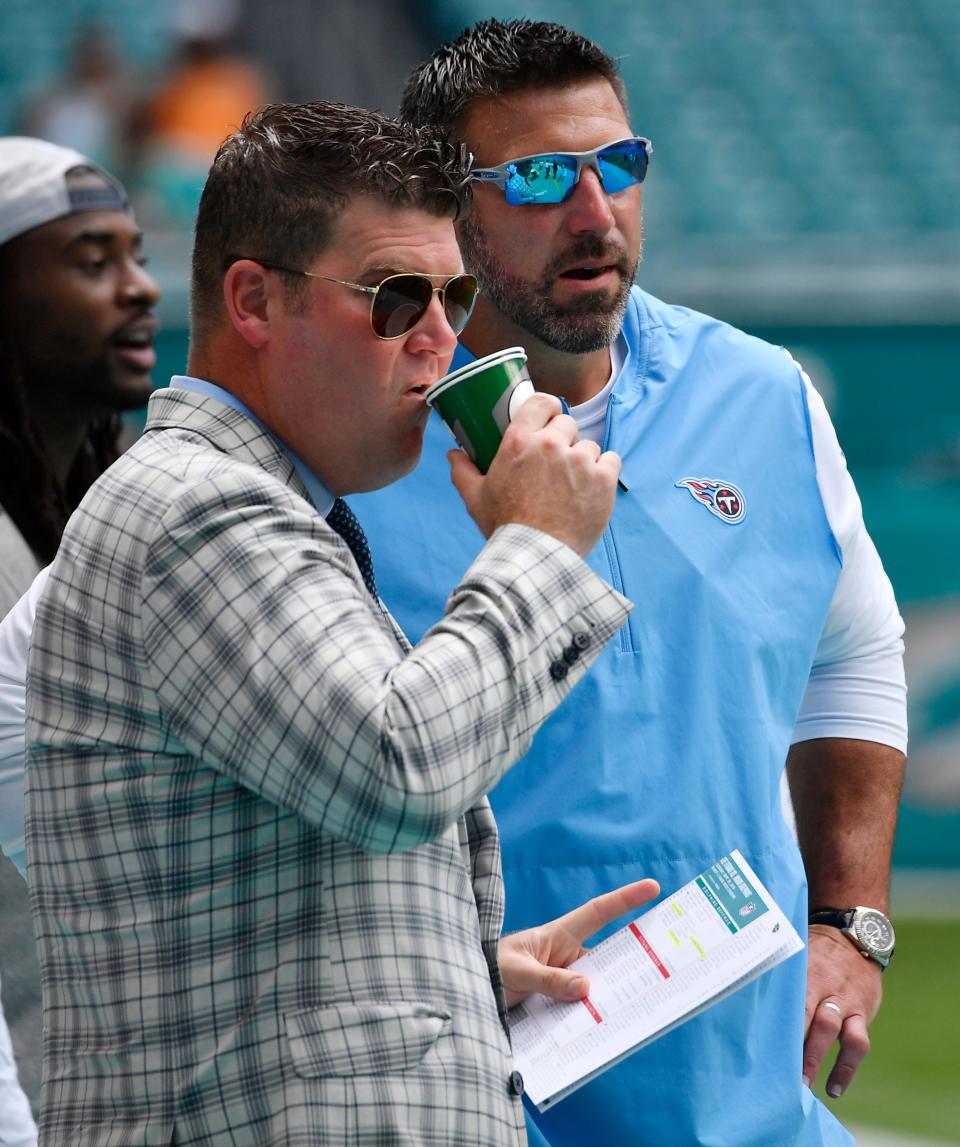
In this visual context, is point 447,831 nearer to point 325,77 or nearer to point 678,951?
point 678,951

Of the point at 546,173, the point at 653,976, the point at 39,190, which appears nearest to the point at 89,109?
the point at 39,190

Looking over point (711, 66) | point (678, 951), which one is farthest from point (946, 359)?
point (678, 951)

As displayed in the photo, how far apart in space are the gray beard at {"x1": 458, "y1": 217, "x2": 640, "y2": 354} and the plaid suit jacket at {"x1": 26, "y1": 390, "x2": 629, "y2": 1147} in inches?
32.8

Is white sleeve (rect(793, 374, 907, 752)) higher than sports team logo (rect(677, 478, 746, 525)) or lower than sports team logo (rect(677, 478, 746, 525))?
lower

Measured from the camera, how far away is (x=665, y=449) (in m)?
2.42

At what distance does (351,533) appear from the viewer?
1.96 meters

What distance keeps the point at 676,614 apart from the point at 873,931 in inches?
23.6

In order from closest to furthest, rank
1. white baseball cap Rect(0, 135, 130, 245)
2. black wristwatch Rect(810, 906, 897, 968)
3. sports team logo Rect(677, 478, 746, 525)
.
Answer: sports team logo Rect(677, 478, 746, 525), black wristwatch Rect(810, 906, 897, 968), white baseball cap Rect(0, 135, 130, 245)

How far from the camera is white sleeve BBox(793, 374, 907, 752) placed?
8.30ft

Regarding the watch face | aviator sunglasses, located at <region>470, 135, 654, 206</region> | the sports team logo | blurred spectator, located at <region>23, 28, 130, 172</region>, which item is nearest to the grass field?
the watch face

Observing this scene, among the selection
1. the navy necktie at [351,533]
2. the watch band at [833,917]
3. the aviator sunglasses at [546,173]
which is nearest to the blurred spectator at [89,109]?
the aviator sunglasses at [546,173]

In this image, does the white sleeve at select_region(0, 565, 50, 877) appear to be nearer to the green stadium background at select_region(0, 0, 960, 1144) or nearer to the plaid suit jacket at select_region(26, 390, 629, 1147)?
the plaid suit jacket at select_region(26, 390, 629, 1147)

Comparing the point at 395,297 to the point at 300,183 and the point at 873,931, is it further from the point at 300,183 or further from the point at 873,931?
the point at 873,931

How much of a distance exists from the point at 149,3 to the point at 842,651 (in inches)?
417
